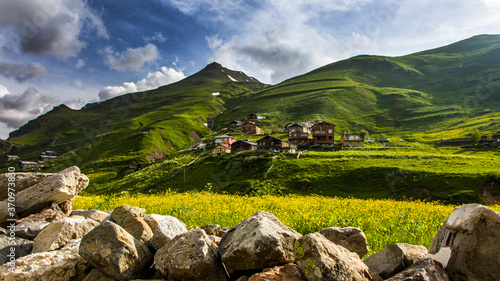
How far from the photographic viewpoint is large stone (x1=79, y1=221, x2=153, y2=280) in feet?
16.6

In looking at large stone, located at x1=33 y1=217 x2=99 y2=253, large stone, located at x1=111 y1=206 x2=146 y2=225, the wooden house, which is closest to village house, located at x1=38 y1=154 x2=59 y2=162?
the wooden house

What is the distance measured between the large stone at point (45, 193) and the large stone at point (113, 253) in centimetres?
540

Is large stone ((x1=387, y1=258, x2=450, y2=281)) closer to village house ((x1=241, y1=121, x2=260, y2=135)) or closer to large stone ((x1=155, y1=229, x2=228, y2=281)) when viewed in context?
large stone ((x1=155, y1=229, x2=228, y2=281))

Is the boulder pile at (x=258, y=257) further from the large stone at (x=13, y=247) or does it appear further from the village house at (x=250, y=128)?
the village house at (x=250, y=128)

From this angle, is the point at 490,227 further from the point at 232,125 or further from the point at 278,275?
the point at 232,125

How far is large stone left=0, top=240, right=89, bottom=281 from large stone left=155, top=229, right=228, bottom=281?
6.03ft

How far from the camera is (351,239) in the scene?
650 cm

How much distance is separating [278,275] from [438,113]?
220m

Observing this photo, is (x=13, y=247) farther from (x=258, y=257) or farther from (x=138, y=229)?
(x=258, y=257)

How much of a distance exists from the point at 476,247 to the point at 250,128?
145441 mm

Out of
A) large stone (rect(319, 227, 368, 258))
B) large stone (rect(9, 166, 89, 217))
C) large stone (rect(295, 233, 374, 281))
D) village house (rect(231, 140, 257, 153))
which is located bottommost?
village house (rect(231, 140, 257, 153))

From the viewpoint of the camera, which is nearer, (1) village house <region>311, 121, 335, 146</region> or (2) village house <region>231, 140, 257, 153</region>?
(2) village house <region>231, 140, 257, 153</region>

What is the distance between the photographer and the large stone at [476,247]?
14.9ft

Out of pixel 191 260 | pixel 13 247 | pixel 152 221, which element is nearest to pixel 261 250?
pixel 191 260
